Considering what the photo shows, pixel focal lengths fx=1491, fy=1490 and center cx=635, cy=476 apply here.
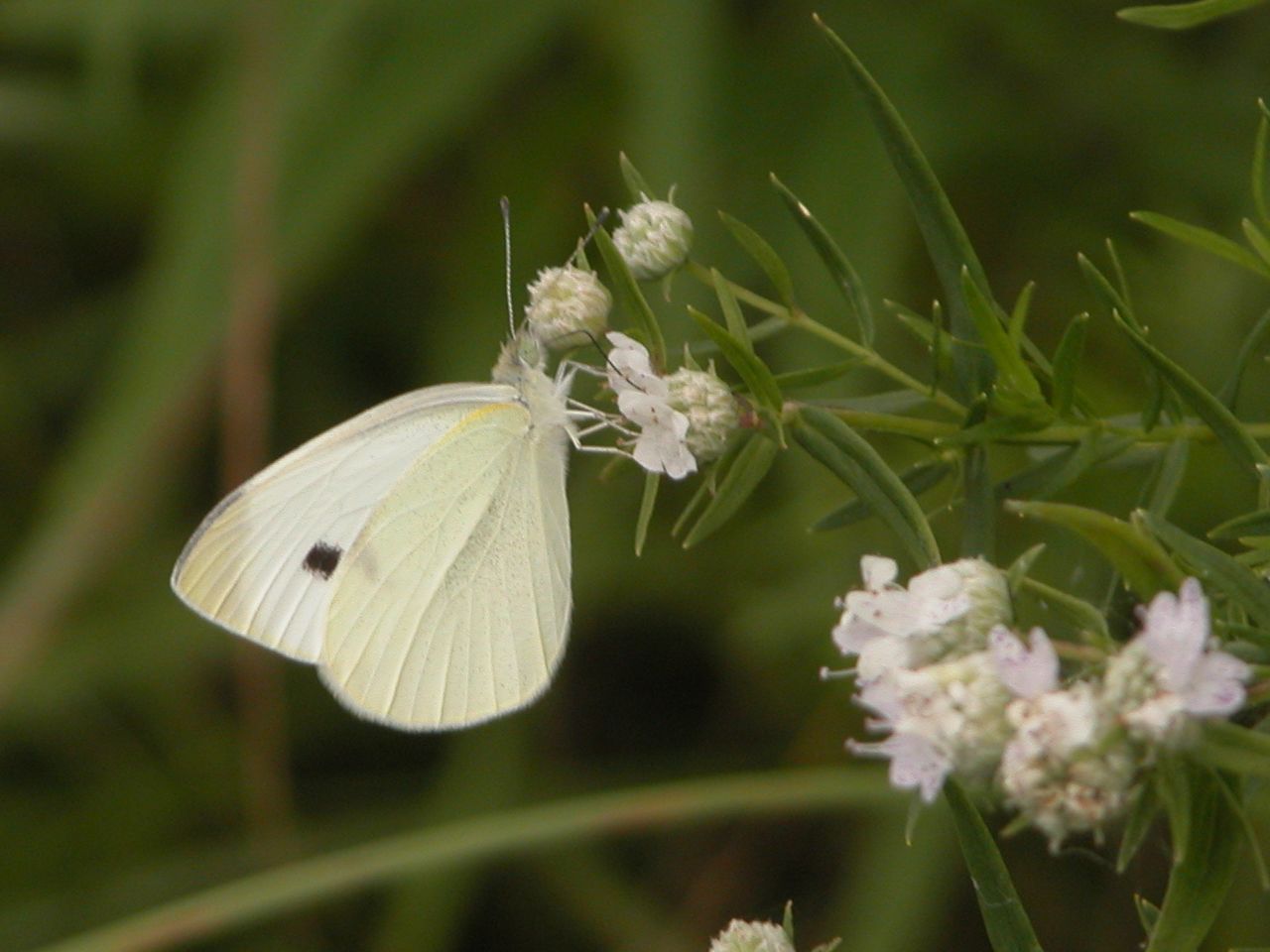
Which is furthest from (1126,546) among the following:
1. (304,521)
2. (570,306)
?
(304,521)

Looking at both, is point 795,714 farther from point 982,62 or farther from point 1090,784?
point 1090,784

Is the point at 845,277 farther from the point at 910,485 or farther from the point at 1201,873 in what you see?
the point at 1201,873

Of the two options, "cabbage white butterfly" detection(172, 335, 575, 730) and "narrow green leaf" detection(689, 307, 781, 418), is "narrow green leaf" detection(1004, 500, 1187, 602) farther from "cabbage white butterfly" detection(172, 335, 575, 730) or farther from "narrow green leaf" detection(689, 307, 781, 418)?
"cabbage white butterfly" detection(172, 335, 575, 730)

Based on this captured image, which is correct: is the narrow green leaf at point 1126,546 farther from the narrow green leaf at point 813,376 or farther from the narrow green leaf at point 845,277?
the narrow green leaf at point 845,277

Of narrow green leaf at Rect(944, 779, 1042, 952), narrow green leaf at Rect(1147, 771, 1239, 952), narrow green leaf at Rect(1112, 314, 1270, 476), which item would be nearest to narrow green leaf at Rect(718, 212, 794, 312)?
narrow green leaf at Rect(1112, 314, 1270, 476)

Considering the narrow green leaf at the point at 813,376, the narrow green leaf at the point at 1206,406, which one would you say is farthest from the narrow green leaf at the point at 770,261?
the narrow green leaf at the point at 1206,406
